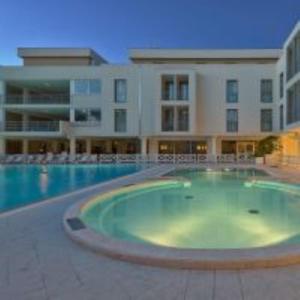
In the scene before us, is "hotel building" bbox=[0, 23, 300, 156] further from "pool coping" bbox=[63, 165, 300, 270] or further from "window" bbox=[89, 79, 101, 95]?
"pool coping" bbox=[63, 165, 300, 270]

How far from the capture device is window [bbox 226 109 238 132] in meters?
27.4

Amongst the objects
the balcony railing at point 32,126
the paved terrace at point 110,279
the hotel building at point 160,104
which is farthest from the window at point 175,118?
the paved terrace at point 110,279

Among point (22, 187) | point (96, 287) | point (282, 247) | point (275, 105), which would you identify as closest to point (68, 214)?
point (96, 287)

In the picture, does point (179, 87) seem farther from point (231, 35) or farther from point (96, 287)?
point (231, 35)

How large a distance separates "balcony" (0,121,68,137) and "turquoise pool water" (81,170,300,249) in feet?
56.2

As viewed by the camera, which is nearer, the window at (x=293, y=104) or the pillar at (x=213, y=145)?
the window at (x=293, y=104)

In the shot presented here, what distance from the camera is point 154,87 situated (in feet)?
88.4

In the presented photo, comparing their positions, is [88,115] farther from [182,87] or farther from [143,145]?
[182,87]

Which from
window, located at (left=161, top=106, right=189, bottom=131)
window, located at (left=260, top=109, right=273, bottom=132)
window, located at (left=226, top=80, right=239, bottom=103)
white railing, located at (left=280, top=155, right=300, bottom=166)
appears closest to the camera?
white railing, located at (left=280, top=155, right=300, bottom=166)

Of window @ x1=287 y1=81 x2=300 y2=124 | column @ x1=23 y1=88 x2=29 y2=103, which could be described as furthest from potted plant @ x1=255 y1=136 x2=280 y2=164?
column @ x1=23 y1=88 x2=29 y2=103

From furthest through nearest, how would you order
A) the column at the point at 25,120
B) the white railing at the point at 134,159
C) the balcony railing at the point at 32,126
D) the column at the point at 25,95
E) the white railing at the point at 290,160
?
the column at the point at 25,95 < the column at the point at 25,120 < the balcony railing at the point at 32,126 < the white railing at the point at 134,159 < the white railing at the point at 290,160

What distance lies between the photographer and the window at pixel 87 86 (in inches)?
1101

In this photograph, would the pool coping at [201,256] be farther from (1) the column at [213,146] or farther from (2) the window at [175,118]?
(1) the column at [213,146]

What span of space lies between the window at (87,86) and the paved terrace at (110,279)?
79.2 ft
